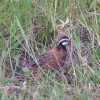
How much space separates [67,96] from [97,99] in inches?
11.2

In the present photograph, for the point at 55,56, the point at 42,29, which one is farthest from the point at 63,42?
the point at 42,29

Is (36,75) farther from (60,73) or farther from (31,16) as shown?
(31,16)

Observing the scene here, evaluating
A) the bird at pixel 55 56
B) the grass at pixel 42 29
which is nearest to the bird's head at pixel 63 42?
the bird at pixel 55 56

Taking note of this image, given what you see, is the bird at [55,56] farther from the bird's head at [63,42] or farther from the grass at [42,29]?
the grass at [42,29]

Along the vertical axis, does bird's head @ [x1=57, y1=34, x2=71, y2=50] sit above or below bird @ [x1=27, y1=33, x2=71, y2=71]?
above

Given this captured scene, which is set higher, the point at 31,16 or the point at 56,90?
the point at 31,16

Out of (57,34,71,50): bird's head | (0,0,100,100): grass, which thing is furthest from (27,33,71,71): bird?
(0,0,100,100): grass

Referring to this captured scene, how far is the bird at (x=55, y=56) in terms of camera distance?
18.5ft

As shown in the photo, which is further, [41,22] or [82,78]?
[41,22]

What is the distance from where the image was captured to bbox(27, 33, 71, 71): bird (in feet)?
18.5

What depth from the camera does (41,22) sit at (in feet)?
19.8

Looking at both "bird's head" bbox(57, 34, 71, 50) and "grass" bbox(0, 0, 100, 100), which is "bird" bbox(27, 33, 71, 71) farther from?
"grass" bbox(0, 0, 100, 100)

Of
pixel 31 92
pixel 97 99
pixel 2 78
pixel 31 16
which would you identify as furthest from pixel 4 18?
pixel 97 99

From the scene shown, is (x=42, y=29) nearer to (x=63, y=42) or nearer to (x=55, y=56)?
(x=63, y=42)
